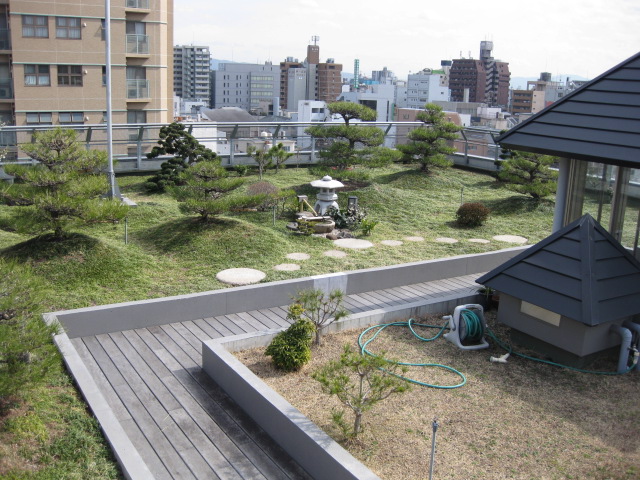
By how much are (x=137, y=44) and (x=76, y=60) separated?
Result: 124 inches

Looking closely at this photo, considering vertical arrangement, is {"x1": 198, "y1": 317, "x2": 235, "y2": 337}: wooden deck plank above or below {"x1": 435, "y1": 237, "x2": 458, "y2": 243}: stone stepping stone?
below

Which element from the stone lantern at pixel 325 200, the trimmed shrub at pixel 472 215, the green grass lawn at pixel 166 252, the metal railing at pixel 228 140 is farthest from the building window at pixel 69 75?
the trimmed shrub at pixel 472 215

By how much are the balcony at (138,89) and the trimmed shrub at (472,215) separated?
2368 centimetres

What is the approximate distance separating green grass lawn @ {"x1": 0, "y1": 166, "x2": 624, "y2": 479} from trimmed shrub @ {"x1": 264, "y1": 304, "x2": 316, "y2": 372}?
225cm

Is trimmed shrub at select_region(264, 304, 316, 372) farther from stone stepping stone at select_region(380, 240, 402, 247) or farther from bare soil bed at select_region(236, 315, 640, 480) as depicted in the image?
stone stepping stone at select_region(380, 240, 402, 247)

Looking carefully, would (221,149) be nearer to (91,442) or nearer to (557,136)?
(557,136)

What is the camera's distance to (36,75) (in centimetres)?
3155

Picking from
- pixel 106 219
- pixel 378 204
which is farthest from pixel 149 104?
pixel 106 219

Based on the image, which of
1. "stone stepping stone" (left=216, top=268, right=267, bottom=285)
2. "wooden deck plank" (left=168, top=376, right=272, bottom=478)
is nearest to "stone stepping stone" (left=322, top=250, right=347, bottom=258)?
"stone stepping stone" (left=216, top=268, right=267, bottom=285)

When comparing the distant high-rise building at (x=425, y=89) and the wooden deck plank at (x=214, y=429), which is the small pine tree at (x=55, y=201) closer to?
the wooden deck plank at (x=214, y=429)

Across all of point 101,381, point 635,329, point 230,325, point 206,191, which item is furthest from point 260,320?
point 635,329

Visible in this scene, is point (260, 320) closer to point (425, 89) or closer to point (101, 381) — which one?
point (101, 381)

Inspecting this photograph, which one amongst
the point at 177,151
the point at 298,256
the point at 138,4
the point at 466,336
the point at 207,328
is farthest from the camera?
the point at 138,4

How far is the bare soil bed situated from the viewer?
6.03m
